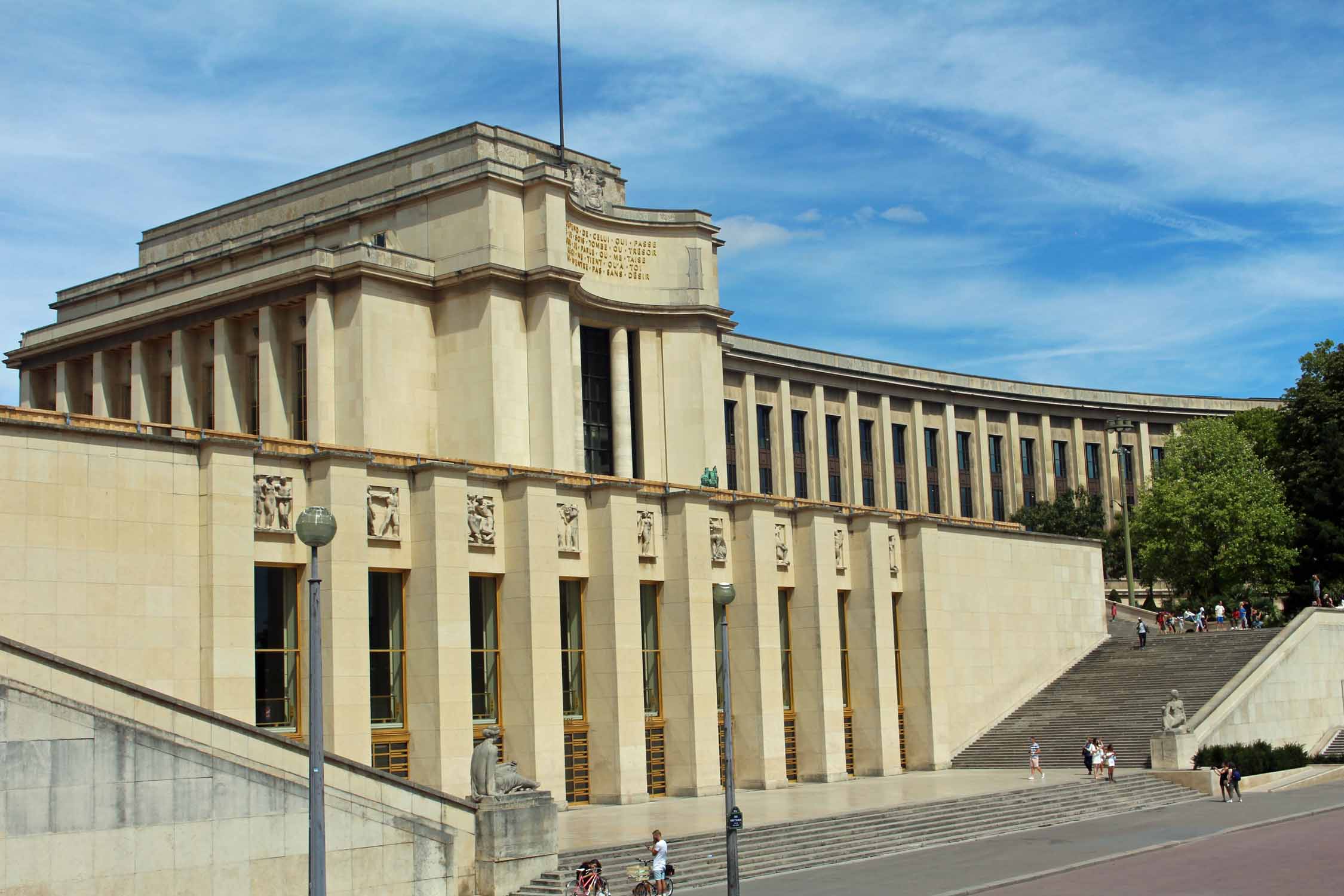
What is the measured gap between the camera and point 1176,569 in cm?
7169

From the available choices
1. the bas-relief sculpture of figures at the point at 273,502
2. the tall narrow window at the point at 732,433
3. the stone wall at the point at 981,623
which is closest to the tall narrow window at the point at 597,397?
the stone wall at the point at 981,623

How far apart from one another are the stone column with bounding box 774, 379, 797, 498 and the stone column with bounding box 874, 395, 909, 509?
8.42 meters

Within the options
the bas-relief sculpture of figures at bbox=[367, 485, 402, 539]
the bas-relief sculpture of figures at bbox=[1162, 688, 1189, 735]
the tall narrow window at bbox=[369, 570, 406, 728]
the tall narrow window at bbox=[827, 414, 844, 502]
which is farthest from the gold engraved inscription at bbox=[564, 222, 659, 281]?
the tall narrow window at bbox=[827, 414, 844, 502]

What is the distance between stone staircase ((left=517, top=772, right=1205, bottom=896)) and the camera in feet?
101

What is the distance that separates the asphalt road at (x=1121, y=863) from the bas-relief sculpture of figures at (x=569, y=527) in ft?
44.8

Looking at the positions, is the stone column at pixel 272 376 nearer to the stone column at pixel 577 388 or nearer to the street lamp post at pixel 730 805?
the stone column at pixel 577 388

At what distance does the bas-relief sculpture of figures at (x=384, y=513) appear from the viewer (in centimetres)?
3816

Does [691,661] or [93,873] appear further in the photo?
[691,661]

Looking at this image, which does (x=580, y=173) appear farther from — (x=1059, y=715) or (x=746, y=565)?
(x=1059, y=715)

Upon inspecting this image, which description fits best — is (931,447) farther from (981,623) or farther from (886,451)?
(981,623)

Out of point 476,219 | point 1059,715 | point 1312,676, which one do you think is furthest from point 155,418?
point 1312,676

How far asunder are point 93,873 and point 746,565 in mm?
28122

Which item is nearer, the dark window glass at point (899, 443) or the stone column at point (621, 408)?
the stone column at point (621, 408)

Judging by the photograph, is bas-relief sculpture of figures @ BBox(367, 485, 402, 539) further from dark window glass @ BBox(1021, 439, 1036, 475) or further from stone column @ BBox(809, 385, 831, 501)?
dark window glass @ BBox(1021, 439, 1036, 475)
